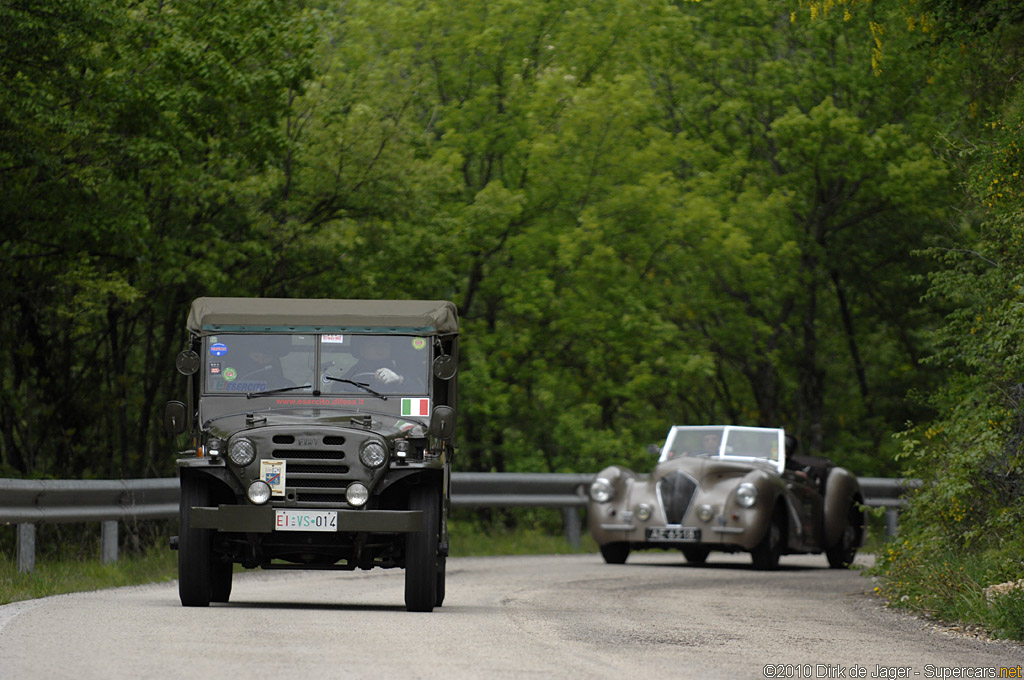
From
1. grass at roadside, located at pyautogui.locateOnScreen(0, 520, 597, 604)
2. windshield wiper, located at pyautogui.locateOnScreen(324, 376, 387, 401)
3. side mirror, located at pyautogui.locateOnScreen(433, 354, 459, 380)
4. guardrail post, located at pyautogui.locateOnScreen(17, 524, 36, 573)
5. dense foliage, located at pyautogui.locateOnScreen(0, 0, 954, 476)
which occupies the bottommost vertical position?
grass at roadside, located at pyautogui.locateOnScreen(0, 520, 597, 604)

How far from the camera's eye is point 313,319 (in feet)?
43.5

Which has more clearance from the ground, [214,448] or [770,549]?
[214,448]

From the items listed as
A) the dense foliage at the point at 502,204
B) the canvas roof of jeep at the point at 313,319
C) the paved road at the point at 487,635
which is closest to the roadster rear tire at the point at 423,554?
the paved road at the point at 487,635

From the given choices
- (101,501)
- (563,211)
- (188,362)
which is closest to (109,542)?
(101,501)

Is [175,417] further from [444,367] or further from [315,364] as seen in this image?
[444,367]

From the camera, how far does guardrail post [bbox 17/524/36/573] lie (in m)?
15.1

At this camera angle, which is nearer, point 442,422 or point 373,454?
point 373,454

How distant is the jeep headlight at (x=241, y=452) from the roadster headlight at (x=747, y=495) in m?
8.70

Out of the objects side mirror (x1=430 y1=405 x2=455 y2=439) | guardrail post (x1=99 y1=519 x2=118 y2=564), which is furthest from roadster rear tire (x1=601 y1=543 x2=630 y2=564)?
side mirror (x1=430 y1=405 x2=455 y2=439)

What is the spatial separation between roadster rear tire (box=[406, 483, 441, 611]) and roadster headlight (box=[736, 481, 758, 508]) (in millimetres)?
7755

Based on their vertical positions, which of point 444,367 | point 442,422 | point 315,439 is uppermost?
point 444,367

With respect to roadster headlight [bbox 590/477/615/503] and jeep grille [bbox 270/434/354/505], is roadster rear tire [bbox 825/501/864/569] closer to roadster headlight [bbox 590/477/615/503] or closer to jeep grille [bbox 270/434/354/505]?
roadster headlight [bbox 590/477/615/503]

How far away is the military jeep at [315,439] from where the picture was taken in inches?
484

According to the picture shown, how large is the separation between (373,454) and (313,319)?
1.47 meters
